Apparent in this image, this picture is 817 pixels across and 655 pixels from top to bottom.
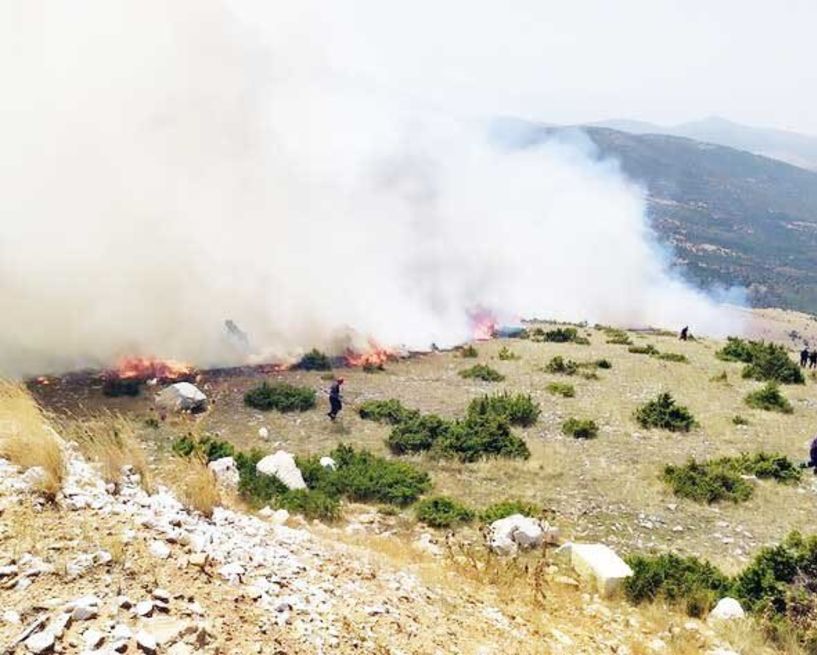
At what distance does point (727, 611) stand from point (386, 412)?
1286 centimetres

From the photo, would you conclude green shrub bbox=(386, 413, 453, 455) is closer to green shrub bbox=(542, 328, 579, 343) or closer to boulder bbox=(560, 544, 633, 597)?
boulder bbox=(560, 544, 633, 597)

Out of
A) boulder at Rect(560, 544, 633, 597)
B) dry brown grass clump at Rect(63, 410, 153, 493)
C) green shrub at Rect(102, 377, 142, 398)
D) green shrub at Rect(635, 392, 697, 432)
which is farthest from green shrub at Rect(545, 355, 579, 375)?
dry brown grass clump at Rect(63, 410, 153, 493)

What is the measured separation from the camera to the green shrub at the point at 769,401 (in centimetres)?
2319

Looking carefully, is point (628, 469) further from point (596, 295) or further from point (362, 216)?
point (596, 295)

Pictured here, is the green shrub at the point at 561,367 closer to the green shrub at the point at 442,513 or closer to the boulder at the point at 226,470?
the green shrub at the point at 442,513

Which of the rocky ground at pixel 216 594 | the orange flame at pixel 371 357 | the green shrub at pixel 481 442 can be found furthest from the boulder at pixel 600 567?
the orange flame at pixel 371 357

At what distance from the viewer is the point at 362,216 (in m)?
41.2

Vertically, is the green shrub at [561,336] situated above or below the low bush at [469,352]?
below

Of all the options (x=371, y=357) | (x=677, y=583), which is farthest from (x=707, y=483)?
(x=371, y=357)

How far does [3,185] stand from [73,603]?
25078mm

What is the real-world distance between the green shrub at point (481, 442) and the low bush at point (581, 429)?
1.82m

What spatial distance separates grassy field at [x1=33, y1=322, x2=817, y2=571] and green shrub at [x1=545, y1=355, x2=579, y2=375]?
1.27ft

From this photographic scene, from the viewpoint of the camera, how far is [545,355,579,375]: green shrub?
28156 millimetres

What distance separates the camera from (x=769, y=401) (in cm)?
2350
